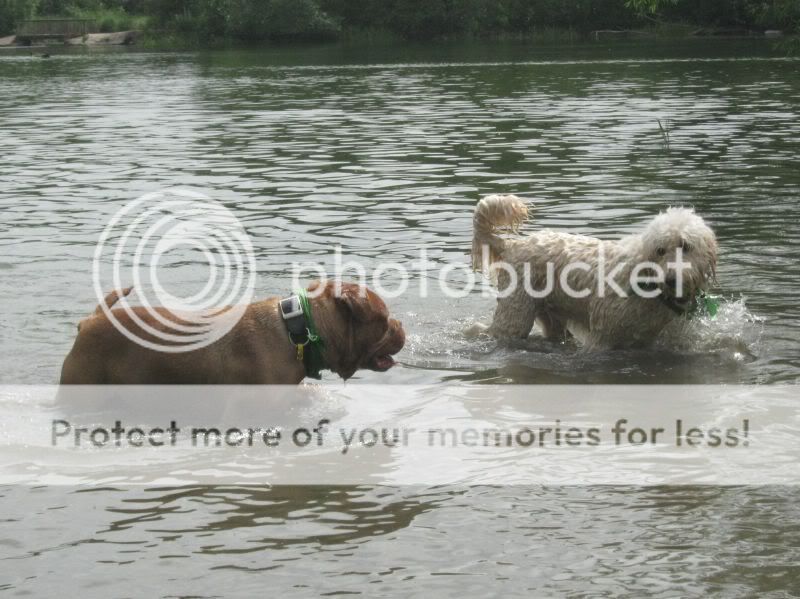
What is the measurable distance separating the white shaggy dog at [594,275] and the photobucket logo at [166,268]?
2.19 metres

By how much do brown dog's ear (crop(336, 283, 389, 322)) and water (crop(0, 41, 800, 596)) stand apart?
3.98 ft

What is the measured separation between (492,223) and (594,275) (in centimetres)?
93

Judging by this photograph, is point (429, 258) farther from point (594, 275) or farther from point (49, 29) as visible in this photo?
point (49, 29)

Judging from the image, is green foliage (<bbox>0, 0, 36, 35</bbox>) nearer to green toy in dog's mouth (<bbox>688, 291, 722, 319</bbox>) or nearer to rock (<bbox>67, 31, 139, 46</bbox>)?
rock (<bbox>67, 31, 139, 46</bbox>)

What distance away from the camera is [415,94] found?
32656mm

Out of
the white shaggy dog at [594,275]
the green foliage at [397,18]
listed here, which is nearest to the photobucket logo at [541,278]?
the white shaggy dog at [594,275]

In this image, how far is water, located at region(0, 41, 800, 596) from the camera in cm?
520

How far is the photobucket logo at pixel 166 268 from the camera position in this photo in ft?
22.5

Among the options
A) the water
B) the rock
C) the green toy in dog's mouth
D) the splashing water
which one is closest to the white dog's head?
the green toy in dog's mouth

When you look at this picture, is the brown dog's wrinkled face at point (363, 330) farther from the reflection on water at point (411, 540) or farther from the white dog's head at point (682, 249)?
the white dog's head at point (682, 249)

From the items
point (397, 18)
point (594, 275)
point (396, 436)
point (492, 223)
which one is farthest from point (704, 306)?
point (397, 18)

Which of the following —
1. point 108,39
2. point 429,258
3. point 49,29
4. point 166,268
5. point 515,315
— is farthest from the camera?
point 49,29

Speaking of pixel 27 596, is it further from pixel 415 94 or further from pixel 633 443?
pixel 415 94

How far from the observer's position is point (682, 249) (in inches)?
310
